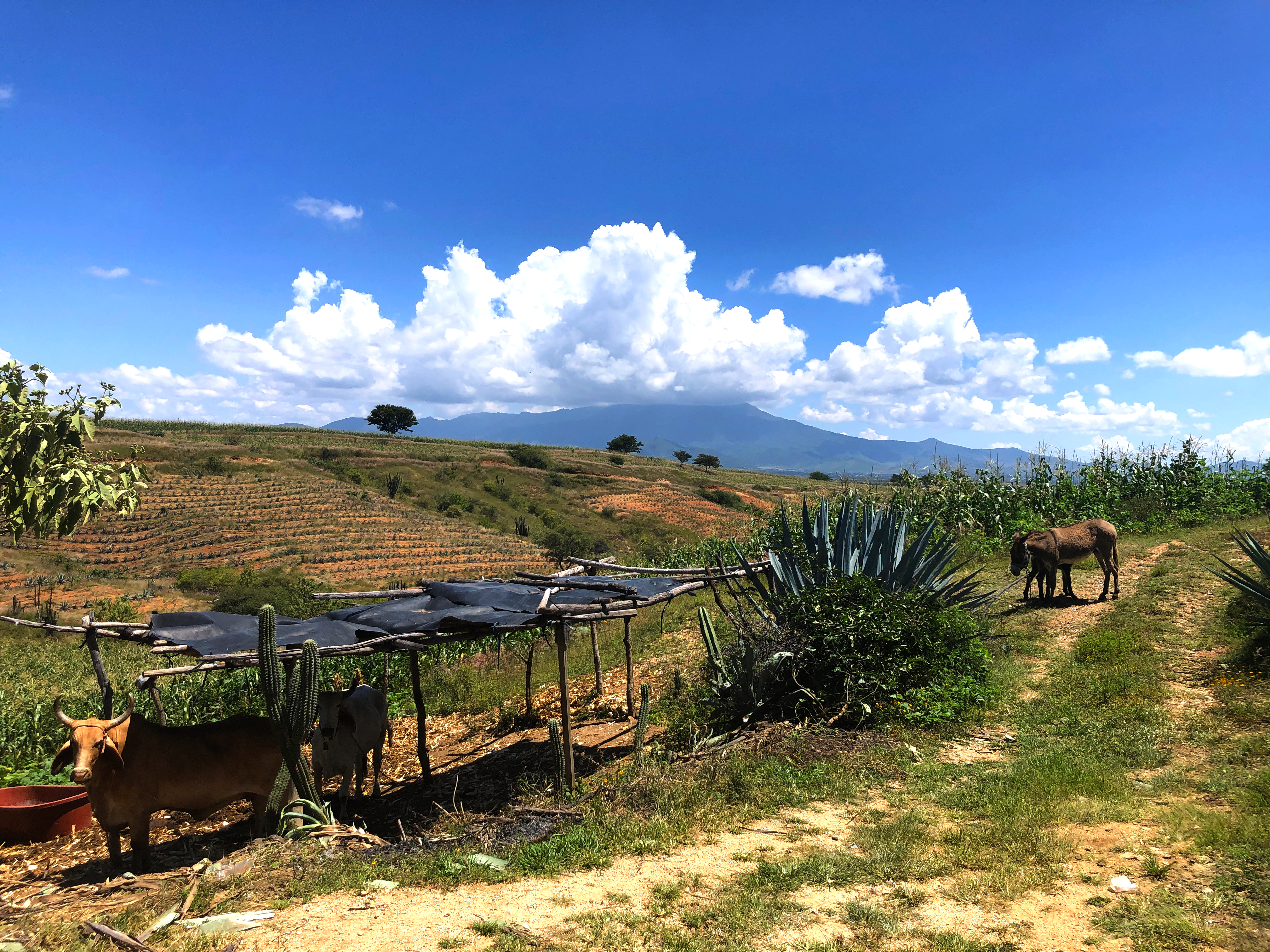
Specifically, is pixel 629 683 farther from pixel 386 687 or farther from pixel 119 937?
pixel 119 937

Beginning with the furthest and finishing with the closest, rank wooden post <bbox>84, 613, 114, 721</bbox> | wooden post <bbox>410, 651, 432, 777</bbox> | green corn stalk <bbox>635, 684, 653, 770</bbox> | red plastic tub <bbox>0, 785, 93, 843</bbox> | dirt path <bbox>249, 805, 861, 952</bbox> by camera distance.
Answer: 1. wooden post <bbox>410, 651, 432, 777</bbox>
2. green corn stalk <bbox>635, 684, 653, 770</bbox>
3. red plastic tub <bbox>0, 785, 93, 843</bbox>
4. wooden post <bbox>84, 613, 114, 721</bbox>
5. dirt path <bbox>249, 805, 861, 952</bbox>

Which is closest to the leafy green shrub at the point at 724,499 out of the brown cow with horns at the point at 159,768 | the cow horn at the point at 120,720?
the brown cow with horns at the point at 159,768

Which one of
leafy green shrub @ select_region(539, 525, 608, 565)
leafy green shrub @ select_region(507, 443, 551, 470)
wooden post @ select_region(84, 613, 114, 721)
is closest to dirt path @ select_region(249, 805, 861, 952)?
wooden post @ select_region(84, 613, 114, 721)

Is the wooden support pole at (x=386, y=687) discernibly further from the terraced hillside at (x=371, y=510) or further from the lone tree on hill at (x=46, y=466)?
the terraced hillside at (x=371, y=510)

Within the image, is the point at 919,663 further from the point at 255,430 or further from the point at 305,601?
the point at 255,430

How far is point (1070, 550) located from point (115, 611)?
26.4 meters

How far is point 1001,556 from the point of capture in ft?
56.1

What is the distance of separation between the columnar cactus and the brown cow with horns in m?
0.20

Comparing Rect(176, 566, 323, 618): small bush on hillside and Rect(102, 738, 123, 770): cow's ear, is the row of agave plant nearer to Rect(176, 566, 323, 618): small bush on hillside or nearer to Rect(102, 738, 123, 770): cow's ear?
Rect(102, 738, 123, 770): cow's ear

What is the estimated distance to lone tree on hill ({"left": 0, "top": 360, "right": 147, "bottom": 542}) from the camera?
5.82 metres

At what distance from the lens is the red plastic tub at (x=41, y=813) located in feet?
21.9

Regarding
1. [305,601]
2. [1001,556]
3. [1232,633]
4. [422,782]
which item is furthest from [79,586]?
[1232,633]

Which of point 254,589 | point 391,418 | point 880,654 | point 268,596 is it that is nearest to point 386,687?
point 880,654

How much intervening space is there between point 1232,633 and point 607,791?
867cm
